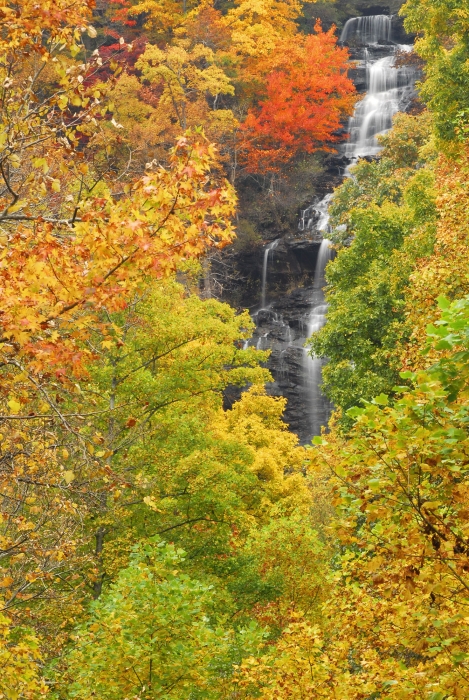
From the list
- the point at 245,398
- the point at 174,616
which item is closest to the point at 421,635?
the point at 174,616

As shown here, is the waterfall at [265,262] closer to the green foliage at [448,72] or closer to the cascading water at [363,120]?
the cascading water at [363,120]

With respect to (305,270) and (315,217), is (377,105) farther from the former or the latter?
(305,270)

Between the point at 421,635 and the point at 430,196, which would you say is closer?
the point at 421,635

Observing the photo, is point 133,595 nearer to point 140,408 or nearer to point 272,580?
point 272,580

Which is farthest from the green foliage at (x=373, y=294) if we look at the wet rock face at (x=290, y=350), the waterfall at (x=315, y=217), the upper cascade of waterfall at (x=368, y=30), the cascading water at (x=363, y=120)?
the upper cascade of waterfall at (x=368, y=30)

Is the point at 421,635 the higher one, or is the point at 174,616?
the point at 421,635

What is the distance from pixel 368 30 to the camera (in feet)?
179

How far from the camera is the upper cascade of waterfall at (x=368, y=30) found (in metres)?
54.1

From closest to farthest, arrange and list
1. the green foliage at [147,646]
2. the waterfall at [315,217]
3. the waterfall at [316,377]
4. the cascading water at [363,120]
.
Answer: the green foliage at [147,646]
the waterfall at [316,377]
the cascading water at [363,120]
the waterfall at [315,217]

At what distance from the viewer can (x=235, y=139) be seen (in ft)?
140

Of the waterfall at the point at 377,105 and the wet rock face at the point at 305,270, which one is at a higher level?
the waterfall at the point at 377,105

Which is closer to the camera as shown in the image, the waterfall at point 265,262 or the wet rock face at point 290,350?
the wet rock face at point 290,350

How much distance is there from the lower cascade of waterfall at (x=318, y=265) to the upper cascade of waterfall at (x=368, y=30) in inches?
2.8

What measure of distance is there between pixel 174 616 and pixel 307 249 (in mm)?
32612
